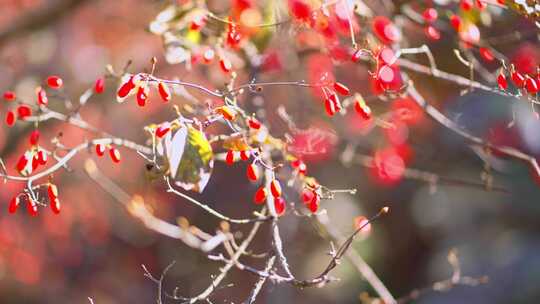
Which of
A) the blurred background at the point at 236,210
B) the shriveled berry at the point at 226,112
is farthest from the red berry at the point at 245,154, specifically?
the blurred background at the point at 236,210

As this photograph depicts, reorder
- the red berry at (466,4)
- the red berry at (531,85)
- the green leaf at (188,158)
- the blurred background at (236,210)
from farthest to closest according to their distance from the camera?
the blurred background at (236,210), the red berry at (466,4), the red berry at (531,85), the green leaf at (188,158)

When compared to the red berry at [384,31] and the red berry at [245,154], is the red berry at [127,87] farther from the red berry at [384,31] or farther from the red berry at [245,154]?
the red berry at [384,31]

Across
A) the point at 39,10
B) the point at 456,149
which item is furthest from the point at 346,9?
the point at 456,149

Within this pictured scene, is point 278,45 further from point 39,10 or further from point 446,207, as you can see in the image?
point 446,207

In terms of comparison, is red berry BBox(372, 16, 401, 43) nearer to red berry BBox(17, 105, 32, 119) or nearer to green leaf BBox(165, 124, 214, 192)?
green leaf BBox(165, 124, 214, 192)

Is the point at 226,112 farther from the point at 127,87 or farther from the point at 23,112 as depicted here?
the point at 23,112

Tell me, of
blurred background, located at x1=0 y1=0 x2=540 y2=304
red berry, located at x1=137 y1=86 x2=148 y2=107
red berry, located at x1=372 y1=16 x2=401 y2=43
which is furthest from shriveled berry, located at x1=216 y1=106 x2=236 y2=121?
blurred background, located at x1=0 y1=0 x2=540 y2=304
